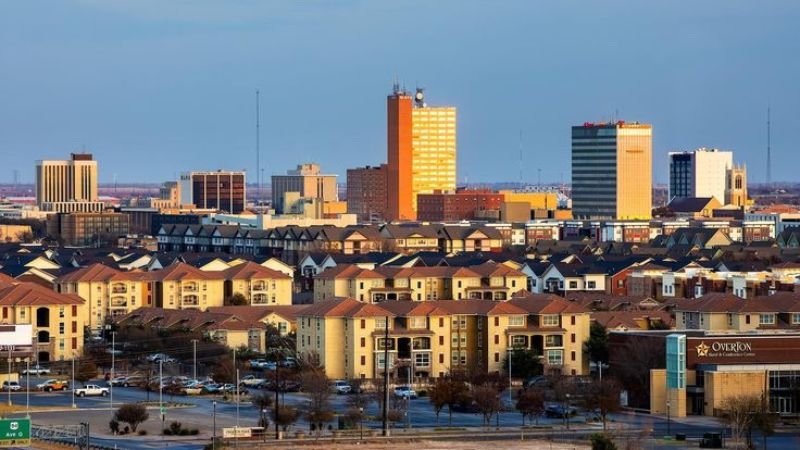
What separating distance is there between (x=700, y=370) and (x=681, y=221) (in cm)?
8186

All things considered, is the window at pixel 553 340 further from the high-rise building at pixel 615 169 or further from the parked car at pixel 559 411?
the high-rise building at pixel 615 169

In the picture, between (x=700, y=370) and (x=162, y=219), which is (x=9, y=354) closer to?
(x=700, y=370)

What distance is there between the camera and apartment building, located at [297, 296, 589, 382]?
4809 centimetres

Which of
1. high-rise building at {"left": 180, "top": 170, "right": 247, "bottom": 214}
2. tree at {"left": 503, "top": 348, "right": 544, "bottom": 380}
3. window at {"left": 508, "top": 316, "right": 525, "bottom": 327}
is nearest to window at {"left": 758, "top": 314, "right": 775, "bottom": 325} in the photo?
tree at {"left": 503, "top": 348, "right": 544, "bottom": 380}

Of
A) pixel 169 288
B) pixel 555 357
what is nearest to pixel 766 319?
pixel 555 357

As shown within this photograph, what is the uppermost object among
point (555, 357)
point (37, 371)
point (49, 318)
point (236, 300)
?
point (236, 300)

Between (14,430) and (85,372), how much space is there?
15511mm

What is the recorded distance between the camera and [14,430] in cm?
3278

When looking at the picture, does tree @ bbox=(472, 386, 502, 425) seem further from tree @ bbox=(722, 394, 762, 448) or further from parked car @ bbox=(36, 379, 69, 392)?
parked car @ bbox=(36, 379, 69, 392)

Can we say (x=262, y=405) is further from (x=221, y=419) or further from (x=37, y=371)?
(x=37, y=371)

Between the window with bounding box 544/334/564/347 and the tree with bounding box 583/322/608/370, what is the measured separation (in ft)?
1.96

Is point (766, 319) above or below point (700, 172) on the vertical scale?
below

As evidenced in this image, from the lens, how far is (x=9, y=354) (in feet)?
155

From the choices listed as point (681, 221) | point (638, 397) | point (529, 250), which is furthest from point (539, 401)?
point (681, 221)
